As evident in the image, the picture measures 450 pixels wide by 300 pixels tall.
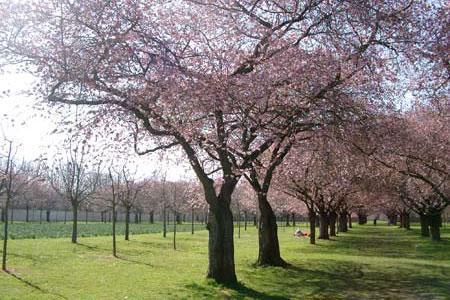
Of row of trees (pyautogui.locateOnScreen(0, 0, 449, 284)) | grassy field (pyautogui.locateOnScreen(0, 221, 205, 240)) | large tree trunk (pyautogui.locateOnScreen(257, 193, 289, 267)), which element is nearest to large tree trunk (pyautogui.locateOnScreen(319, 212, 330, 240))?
grassy field (pyautogui.locateOnScreen(0, 221, 205, 240))

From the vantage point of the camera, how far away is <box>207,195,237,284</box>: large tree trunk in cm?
1347

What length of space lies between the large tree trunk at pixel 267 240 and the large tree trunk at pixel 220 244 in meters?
4.90

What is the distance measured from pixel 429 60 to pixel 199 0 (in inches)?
223

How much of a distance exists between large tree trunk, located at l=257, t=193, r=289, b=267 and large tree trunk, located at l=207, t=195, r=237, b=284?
193 inches

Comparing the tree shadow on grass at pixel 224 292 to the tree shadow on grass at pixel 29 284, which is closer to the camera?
the tree shadow on grass at pixel 29 284

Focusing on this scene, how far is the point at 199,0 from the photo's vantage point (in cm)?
1180

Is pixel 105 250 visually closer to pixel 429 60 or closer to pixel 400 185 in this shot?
pixel 429 60

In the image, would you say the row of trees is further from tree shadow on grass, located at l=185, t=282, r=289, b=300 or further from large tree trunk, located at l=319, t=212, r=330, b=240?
large tree trunk, located at l=319, t=212, r=330, b=240

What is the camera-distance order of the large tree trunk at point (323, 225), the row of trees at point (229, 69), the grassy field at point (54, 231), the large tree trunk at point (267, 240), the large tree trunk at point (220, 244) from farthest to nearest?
the large tree trunk at point (323, 225)
the grassy field at point (54, 231)
the large tree trunk at point (267, 240)
the large tree trunk at point (220, 244)
the row of trees at point (229, 69)

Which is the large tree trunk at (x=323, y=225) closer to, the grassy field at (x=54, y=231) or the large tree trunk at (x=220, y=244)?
the grassy field at (x=54, y=231)

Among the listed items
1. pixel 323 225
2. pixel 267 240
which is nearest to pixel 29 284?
pixel 267 240

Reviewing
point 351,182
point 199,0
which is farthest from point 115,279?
point 351,182

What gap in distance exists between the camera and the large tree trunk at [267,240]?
18.5 meters

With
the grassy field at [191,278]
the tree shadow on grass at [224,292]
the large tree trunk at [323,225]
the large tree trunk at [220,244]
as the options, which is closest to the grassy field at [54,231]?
the grassy field at [191,278]
